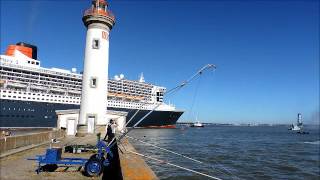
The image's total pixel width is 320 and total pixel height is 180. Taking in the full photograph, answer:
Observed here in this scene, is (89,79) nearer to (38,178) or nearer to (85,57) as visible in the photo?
(85,57)

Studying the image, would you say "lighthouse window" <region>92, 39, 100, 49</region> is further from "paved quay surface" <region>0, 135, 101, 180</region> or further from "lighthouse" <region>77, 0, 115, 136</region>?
"paved quay surface" <region>0, 135, 101, 180</region>

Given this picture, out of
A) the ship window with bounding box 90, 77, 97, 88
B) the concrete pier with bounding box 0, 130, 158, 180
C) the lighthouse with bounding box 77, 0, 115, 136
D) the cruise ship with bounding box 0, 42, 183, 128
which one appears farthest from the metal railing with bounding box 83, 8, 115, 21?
the cruise ship with bounding box 0, 42, 183, 128

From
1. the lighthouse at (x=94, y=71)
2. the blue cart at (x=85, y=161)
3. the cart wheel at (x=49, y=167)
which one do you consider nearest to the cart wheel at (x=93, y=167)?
the blue cart at (x=85, y=161)

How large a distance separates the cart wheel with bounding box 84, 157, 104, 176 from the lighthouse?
1407 centimetres

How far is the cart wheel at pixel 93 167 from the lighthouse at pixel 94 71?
46.2 feet

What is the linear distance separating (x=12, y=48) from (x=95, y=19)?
156 feet

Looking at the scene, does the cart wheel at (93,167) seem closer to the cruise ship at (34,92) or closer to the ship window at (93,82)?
the ship window at (93,82)

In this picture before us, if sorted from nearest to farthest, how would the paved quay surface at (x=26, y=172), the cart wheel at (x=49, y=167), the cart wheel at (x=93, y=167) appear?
the paved quay surface at (x=26, y=172)
the cart wheel at (x=93, y=167)
the cart wheel at (x=49, y=167)

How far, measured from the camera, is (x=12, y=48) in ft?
206

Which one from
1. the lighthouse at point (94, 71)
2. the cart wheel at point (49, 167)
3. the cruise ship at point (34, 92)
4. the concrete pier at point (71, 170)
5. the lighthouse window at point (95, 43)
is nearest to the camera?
the concrete pier at point (71, 170)

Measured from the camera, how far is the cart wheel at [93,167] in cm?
874

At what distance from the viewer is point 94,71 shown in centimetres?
2328

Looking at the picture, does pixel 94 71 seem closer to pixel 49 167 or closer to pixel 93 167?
pixel 49 167

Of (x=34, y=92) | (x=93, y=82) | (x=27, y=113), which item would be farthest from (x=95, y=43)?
(x=34, y=92)
